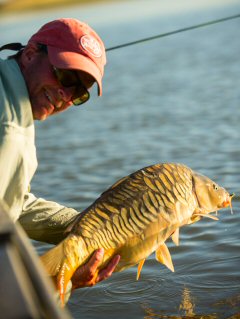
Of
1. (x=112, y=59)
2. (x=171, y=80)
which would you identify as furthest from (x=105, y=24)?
(x=171, y=80)

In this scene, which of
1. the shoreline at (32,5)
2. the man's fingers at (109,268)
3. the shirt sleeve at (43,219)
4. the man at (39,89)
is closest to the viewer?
the man at (39,89)

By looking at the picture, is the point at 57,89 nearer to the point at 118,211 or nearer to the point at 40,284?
the point at 118,211

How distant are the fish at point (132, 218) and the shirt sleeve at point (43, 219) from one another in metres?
0.36

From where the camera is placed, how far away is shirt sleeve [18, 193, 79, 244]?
12.2 ft

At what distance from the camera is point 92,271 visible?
10.8 ft

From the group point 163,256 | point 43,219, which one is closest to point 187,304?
point 163,256

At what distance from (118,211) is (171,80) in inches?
358

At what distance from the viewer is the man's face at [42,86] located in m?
3.09

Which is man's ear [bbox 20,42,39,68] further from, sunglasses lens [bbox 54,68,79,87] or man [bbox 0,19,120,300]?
sunglasses lens [bbox 54,68,79,87]

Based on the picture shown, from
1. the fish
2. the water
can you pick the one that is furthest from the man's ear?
the water

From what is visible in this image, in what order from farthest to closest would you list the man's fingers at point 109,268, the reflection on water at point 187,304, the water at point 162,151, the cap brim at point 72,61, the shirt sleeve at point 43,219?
the water at point 162,151
the reflection on water at point 187,304
the shirt sleeve at point 43,219
the man's fingers at point 109,268
the cap brim at point 72,61

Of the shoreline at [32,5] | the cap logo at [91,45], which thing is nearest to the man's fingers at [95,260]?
the cap logo at [91,45]

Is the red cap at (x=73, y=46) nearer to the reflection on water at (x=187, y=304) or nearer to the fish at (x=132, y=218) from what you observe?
the fish at (x=132, y=218)

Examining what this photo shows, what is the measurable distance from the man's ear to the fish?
70 centimetres
